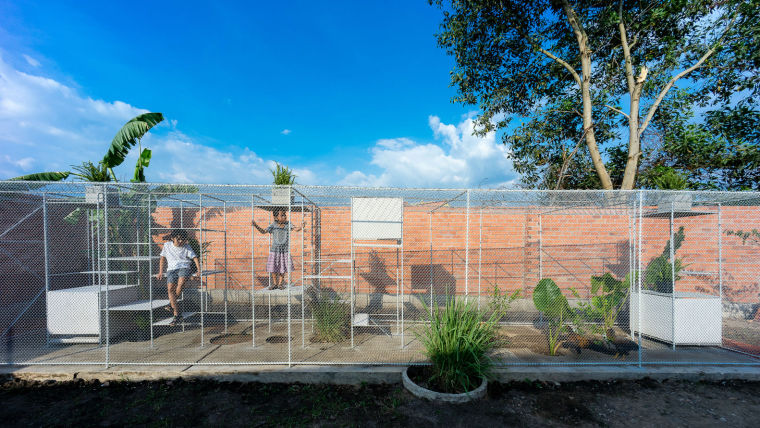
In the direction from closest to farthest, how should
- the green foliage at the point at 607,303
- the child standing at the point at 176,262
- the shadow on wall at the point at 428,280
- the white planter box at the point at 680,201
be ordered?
1. the white planter box at the point at 680,201
2. the green foliage at the point at 607,303
3. the child standing at the point at 176,262
4. the shadow on wall at the point at 428,280

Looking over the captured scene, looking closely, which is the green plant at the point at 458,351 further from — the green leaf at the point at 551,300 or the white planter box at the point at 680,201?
the white planter box at the point at 680,201

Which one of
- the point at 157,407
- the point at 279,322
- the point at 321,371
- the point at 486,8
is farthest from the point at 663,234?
the point at 157,407

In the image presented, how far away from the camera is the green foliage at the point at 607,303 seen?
179 inches

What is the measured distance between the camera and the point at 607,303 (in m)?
4.62

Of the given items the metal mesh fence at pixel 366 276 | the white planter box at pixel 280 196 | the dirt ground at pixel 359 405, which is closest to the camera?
the dirt ground at pixel 359 405

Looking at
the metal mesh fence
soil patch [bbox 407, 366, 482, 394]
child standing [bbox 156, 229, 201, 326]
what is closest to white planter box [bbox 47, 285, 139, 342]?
the metal mesh fence

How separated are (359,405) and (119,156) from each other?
277 inches

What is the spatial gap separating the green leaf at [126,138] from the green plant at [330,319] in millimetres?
5284

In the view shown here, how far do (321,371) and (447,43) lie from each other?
816cm

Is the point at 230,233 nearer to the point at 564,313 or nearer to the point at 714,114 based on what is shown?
the point at 564,313

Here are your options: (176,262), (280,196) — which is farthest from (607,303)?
(176,262)

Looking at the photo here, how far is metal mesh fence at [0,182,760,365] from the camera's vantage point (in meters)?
4.32

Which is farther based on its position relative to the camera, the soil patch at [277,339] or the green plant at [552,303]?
the soil patch at [277,339]

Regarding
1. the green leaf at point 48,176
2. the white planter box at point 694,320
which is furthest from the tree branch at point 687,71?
the green leaf at point 48,176
